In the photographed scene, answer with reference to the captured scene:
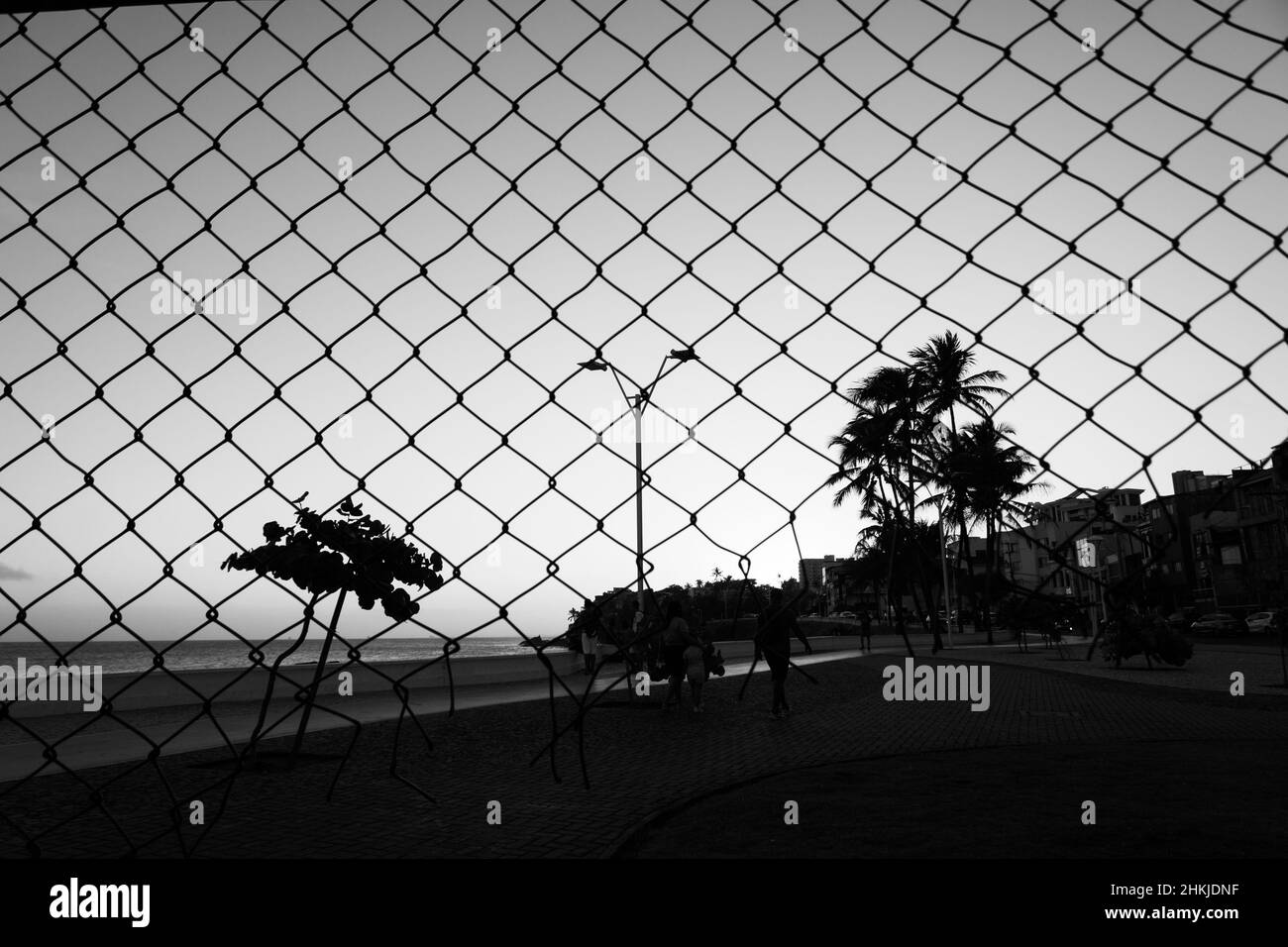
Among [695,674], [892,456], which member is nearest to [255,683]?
[695,674]

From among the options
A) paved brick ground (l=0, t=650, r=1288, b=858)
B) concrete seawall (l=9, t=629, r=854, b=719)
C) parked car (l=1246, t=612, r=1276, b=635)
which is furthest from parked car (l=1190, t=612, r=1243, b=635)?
paved brick ground (l=0, t=650, r=1288, b=858)

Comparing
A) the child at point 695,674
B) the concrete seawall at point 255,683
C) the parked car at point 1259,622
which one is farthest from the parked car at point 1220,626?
the child at point 695,674

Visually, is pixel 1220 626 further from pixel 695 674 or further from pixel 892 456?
pixel 892 456

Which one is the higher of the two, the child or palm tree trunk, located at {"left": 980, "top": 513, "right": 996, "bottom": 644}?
palm tree trunk, located at {"left": 980, "top": 513, "right": 996, "bottom": 644}

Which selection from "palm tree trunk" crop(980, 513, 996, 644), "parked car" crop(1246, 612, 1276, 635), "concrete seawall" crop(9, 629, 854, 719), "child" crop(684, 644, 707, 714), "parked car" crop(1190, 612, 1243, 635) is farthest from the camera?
"parked car" crop(1190, 612, 1243, 635)

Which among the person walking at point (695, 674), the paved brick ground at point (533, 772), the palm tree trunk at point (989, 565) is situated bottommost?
the paved brick ground at point (533, 772)

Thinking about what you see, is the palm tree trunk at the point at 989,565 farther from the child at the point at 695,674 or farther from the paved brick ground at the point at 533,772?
the child at the point at 695,674

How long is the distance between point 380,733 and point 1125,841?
329 inches

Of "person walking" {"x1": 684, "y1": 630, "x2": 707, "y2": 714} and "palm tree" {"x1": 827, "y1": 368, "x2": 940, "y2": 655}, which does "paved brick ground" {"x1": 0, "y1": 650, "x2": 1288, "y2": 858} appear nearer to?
"person walking" {"x1": 684, "y1": 630, "x2": 707, "y2": 714}

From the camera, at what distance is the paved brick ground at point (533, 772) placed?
4.92 metres

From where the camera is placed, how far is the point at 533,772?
301 inches

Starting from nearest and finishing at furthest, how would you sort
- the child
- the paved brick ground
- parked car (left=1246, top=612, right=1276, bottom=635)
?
the paved brick ground < the child < parked car (left=1246, top=612, right=1276, bottom=635)

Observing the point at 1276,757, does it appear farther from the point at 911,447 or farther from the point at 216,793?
the point at 216,793

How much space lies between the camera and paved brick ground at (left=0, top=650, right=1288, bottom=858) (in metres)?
4.92
